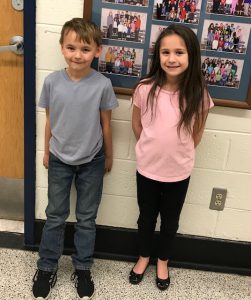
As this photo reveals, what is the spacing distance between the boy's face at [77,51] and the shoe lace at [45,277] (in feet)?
3.22

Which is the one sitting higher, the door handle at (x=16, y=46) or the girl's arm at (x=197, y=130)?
the door handle at (x=16, y=46)

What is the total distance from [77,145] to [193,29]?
27.1 inches

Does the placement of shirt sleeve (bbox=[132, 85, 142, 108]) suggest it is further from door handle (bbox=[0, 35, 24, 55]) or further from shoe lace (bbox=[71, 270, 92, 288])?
shoe lace (bbox=[71, 270, 92, 288])

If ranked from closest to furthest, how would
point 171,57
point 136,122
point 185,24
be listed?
point 171,57 → point 185,24 → point 136,122

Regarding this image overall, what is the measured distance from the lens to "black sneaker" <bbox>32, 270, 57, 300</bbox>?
1805 millimetres

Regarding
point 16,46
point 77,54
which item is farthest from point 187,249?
point 16,46

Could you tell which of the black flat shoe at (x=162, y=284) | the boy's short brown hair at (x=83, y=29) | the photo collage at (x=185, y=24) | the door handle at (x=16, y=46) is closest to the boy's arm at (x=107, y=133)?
the photo collage at (x=185, y=24)

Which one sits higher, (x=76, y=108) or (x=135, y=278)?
(x=76, y=108)

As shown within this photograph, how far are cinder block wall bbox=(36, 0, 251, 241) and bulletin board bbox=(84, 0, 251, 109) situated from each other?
89 mm

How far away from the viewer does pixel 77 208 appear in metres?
1.87

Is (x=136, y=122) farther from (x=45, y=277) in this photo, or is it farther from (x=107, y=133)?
(x=45, y=277)

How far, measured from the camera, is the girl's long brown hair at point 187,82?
152 centimetres

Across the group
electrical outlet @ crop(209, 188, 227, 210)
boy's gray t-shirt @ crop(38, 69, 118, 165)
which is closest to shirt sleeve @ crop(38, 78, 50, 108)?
boy's gray t-shirt @ crop(38, 69, 118, 165)

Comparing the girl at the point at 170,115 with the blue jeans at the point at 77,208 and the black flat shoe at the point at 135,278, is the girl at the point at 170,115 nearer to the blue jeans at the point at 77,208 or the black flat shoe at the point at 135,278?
the blue jeans at the point at 77,208
